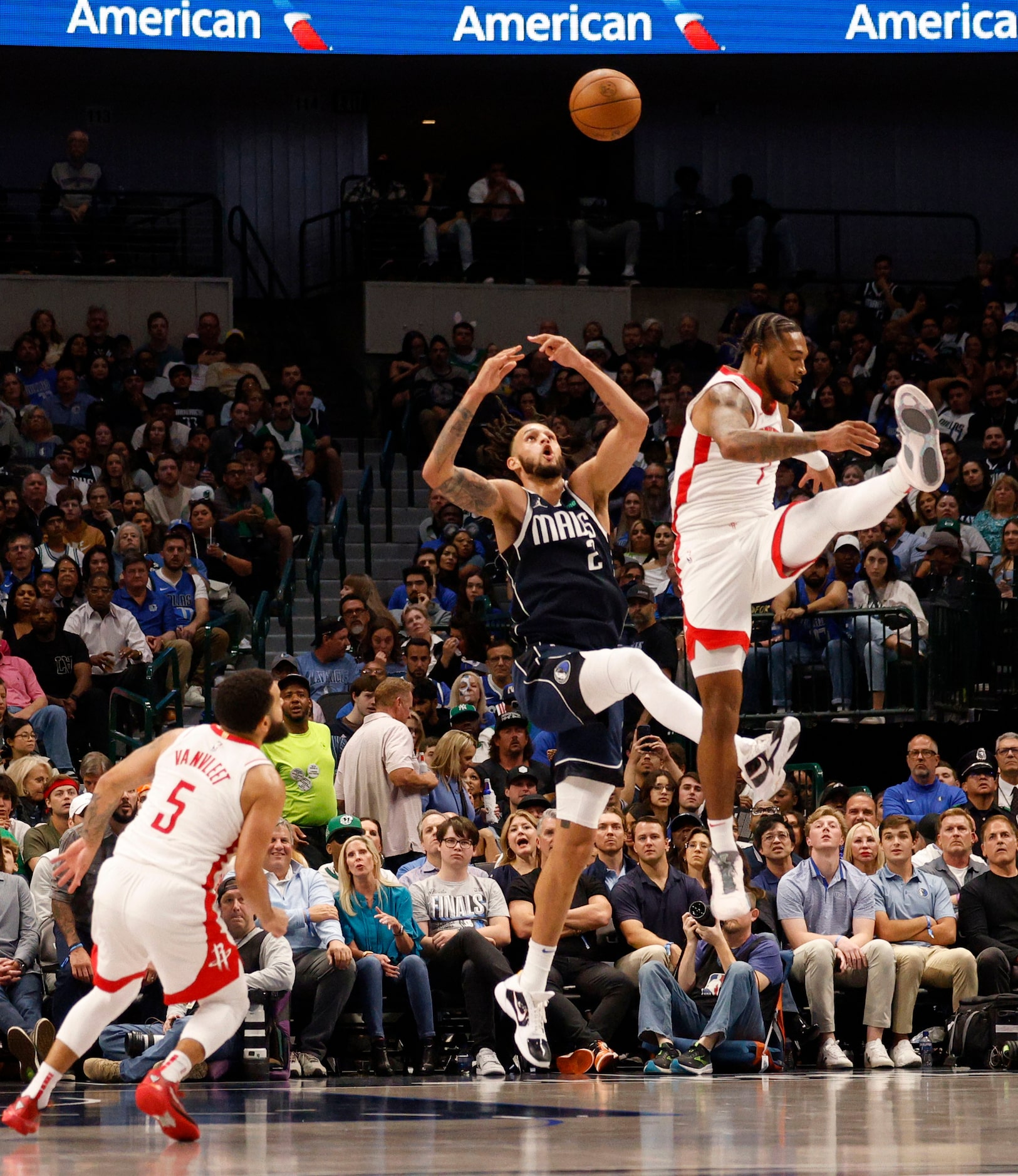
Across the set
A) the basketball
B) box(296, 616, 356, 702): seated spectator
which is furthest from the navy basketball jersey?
box(296, 616, 356, 702): seated spectator

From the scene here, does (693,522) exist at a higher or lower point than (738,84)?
lower

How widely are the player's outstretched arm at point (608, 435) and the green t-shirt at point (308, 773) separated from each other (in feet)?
14.2

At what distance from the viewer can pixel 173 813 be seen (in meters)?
7.64

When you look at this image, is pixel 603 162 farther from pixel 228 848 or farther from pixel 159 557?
pixel 228 848

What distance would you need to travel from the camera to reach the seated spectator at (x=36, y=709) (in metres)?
14.3

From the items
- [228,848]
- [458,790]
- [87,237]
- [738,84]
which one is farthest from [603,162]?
[228,848]

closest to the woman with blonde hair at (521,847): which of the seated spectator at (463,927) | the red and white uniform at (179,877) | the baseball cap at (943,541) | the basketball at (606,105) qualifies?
the seated spectator at (463,927)

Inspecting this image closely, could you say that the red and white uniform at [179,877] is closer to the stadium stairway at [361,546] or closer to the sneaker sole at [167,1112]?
the sneaker sole at [167,1112]

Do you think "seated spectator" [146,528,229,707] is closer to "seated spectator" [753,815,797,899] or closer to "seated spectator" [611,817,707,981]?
"seated spectator" [611,817,707,981]

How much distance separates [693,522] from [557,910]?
1888 mm

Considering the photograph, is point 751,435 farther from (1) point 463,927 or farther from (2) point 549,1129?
(1) point 463,927

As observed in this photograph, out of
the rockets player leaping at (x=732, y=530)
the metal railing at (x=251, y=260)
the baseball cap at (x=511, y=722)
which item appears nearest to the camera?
the rockets player leaping at (x=732, y=530)

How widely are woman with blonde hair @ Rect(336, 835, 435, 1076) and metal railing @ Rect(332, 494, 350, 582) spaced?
302 inches

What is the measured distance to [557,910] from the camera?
8922mm
